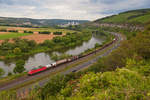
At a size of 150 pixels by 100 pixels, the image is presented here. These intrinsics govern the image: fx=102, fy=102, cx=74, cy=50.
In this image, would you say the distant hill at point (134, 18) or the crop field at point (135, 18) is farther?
the crop field at point (135, 18)

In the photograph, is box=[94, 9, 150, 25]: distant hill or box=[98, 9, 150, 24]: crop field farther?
box=[98, 9, 150, 24]: crop field

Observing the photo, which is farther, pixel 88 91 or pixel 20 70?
pixel 20 70

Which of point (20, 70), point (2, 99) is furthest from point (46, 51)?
point (2, 99)

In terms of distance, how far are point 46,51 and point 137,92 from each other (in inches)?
1760

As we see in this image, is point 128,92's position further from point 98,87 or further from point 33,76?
point 33,76

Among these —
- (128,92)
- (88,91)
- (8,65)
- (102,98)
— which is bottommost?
(8,65)

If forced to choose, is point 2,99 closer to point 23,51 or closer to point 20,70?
point 20,70

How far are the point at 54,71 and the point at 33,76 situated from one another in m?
4.68

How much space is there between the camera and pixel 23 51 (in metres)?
42.6

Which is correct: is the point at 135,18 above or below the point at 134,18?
below

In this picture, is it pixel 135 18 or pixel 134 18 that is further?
pixel 134 18

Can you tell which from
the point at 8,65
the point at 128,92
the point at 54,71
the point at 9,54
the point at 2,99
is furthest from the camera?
the point at 9,54

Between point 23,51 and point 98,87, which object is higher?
point 98,87

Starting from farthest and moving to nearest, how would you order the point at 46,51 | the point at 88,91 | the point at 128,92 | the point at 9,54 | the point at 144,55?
the point at 46,51, the point at 9,54, the point at 144,55, the point at 88,91, the point at 128,92
